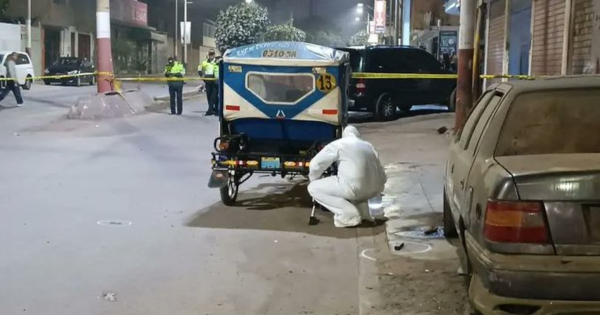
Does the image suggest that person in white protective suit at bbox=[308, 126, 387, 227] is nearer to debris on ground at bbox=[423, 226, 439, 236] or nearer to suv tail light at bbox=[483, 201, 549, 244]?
debris on ground at bbox=[423, 226, 439, 236]

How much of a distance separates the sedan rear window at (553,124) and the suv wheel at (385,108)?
613 inches

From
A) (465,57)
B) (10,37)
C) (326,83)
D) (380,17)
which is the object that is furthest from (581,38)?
(380,17)

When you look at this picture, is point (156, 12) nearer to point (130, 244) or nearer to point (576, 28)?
point (576, 28)

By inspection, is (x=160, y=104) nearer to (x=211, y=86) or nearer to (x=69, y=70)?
(x=211, y=86)

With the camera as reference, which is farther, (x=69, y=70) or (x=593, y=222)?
(x=69, y=70)

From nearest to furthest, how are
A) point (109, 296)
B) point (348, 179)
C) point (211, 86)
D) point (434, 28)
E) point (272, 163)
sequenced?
point (109, 296), point (348, 179), point (272, 163), point (211, 86), point (434, 28)

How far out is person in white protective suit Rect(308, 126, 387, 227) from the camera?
8430mm

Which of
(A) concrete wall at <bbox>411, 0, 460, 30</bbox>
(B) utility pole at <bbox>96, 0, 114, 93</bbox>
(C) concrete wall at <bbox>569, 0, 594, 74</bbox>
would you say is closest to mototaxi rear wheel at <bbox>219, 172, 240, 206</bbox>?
(C) concrete wall at <bbox>569, 0, 594, 74</bbox>

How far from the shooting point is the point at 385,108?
20688mm

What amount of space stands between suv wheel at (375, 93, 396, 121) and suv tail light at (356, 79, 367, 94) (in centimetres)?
49

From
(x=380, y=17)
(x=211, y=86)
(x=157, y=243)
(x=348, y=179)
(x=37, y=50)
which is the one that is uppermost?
(x=380, y=17)

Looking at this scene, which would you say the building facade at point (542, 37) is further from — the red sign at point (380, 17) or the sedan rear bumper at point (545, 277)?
the red sign at point (380, 17)

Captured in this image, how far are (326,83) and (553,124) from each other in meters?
5.04

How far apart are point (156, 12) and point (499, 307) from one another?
Answer: 241 ft
